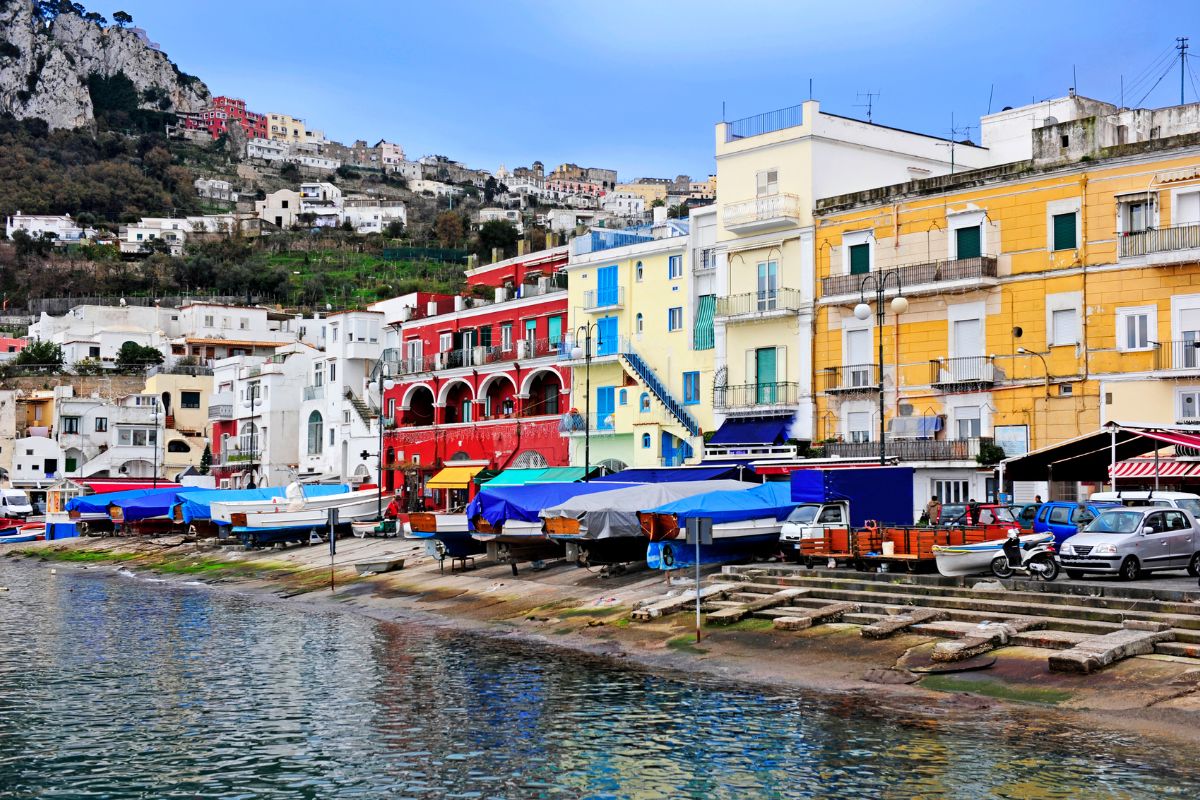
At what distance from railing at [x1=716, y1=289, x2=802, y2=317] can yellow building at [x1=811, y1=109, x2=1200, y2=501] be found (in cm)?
129

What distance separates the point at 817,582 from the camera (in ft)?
107

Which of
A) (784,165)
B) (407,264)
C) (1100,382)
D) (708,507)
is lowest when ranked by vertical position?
(708,507)

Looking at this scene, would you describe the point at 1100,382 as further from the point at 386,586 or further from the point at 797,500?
the point at 386,586

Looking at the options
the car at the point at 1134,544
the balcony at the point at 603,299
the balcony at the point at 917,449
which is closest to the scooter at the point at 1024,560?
the car at the point at 1134,544

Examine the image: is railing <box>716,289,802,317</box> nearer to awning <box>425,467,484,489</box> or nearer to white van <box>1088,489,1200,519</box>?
awning <box>425,467,484,489</box>

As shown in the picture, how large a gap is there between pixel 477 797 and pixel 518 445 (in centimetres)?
5084

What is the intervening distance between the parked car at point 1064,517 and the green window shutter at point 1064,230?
1341 cm

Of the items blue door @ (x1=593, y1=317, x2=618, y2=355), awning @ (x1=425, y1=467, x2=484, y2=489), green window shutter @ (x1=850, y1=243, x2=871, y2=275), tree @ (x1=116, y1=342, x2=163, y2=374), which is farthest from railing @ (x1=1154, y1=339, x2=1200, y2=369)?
tree @ (x1=116, y1=342, x2=163, y2=374)

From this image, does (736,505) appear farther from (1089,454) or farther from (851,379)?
(851,379)

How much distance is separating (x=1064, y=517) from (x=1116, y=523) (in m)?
3.60

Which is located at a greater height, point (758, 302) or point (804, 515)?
point (758, 302)

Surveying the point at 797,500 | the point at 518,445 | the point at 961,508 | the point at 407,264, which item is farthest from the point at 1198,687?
the point at 407,264

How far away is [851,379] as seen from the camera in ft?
165

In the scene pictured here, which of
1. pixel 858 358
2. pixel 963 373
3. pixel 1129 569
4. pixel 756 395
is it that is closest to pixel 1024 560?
pixel 1129 569
